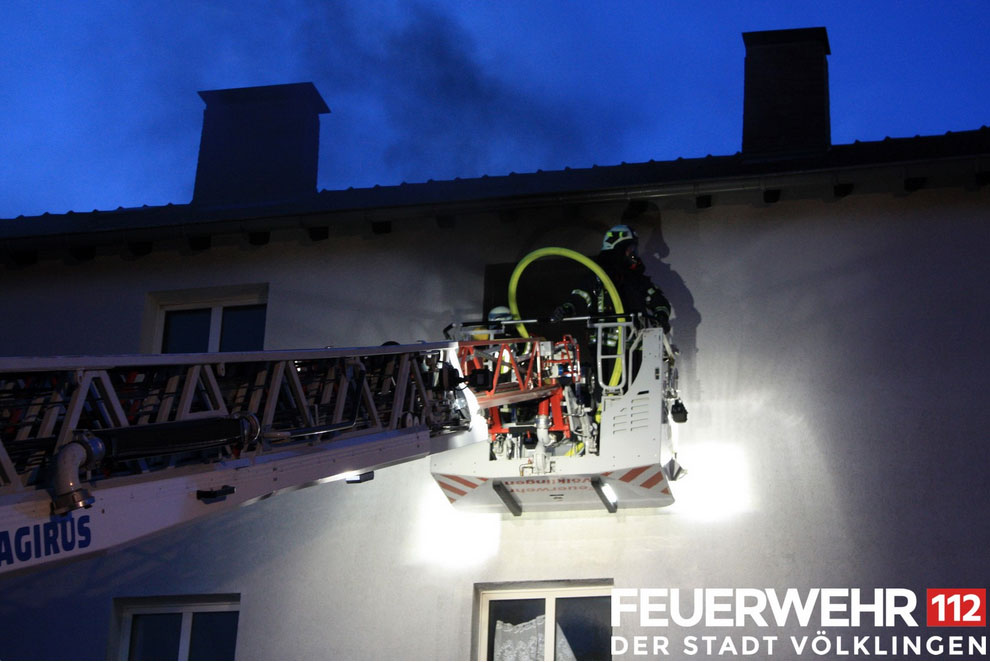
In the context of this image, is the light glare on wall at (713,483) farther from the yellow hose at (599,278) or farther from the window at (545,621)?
the yellow hose at (599,278)

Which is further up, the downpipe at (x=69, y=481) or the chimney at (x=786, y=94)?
the chimney at (x=786, y=94)

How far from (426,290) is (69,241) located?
3815mm

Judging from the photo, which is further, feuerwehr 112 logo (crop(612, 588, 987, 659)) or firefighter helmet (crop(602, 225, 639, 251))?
firefighter helmet (crop(602, 225, 639, 251))

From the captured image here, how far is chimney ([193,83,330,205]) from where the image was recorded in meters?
13.6

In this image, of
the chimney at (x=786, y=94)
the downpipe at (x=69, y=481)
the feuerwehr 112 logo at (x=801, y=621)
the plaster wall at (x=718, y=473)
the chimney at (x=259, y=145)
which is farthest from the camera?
the chimney at (x=259, y=145)

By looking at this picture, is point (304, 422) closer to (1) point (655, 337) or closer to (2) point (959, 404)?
(1) point (655, 337)

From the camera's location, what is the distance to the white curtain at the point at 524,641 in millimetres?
10719

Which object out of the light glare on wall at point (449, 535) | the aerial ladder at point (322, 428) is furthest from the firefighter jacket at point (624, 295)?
the light glare on wall at point (449, 535)

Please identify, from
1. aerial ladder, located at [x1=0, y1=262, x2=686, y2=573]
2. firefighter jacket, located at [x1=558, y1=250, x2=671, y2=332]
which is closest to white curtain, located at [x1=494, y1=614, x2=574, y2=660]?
aerial ladder, located at [x1=0, y1=262, x2=686, y2=573]

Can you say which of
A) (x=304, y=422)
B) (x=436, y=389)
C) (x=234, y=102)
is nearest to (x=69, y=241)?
(x=234, y=102)

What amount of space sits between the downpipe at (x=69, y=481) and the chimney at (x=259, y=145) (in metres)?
8.09

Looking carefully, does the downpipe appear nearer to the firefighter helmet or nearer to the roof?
the firefighter helmet

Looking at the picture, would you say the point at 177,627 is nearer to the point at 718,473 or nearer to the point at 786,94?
the point at 718,473

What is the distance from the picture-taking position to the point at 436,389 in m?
8.95
